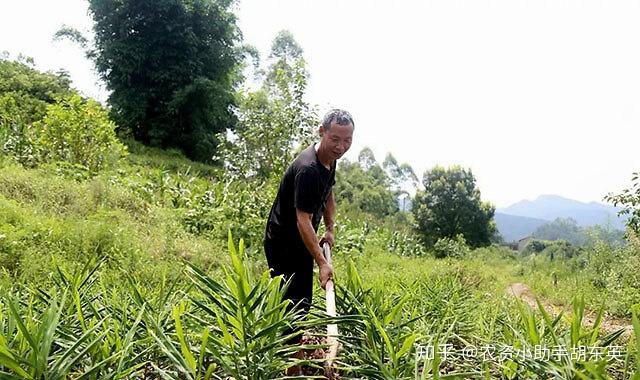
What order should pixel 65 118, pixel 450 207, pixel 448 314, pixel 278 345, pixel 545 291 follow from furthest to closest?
1. pixel 450 207
2. pixel 545 291
3. pixel 65 118
4. pixel 448 314
5. pixel 278 345

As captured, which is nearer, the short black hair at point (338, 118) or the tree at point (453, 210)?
the short black hair at point (338, 118)

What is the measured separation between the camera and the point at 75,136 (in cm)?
683

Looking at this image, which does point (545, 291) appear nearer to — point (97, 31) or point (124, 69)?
point (124, 69)

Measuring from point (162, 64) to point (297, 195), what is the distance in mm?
16554

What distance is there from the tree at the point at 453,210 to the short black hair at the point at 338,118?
76.3ft

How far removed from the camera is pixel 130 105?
1623 centimetres

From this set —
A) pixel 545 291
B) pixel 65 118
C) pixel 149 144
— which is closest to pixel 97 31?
pixel 149 144

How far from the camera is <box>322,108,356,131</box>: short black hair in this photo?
1.96 m

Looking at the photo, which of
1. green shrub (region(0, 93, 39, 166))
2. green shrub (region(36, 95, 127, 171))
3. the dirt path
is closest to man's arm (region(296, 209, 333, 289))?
the dirt path

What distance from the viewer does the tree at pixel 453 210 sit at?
24969 millimetres

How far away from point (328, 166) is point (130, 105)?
16.0 meters

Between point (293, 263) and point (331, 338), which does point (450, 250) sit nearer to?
point (293, 263)

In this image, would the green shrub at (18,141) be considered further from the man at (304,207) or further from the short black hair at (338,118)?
the short black hair at (338,118)

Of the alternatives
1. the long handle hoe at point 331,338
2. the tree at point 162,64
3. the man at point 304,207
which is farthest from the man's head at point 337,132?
the tree at point 162,64
